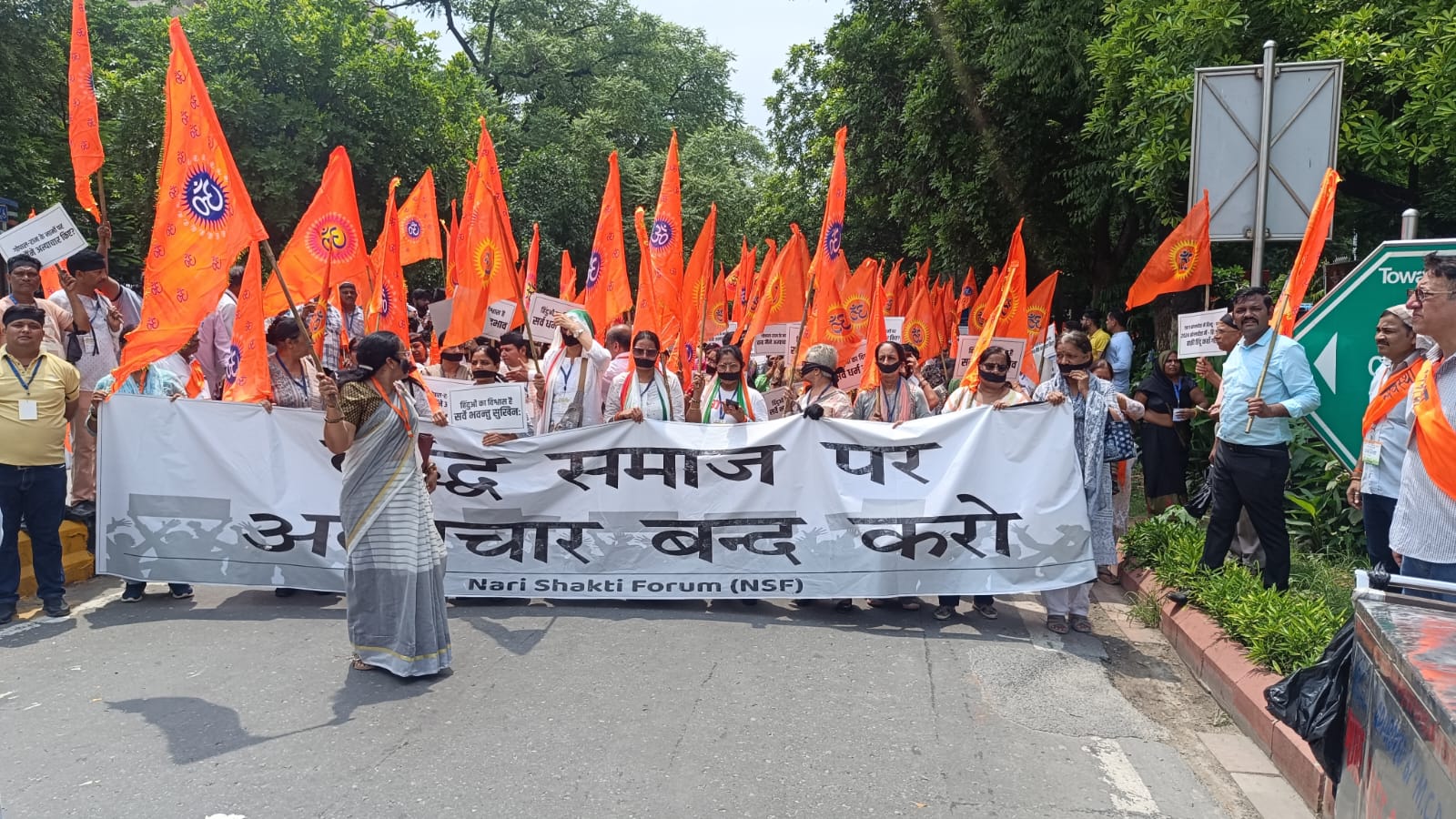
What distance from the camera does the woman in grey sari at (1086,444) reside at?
5879 mm

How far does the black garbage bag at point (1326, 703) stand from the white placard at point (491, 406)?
4266 millimetres

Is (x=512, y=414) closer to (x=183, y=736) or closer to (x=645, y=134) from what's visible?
(x=183, y=736)

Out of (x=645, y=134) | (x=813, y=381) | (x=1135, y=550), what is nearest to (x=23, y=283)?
(x=813, y=381)

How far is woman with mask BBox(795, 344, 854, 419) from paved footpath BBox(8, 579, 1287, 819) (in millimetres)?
1312

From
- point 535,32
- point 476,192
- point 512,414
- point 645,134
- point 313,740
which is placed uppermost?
point 535,32

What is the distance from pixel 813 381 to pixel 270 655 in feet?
11.4

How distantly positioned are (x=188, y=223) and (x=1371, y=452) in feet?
18.0

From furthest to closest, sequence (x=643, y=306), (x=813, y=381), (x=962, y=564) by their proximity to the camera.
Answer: (x=643, y=306) → (x=813, y=381) → (x=962, y=564)

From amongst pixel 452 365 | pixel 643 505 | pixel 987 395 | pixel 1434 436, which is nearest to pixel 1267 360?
pixel 987 395

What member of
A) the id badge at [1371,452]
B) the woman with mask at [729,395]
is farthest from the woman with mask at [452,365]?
the id badge at [1371,452]

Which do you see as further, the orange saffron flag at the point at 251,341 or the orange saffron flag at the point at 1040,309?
the orange saffron flag at the point at 1040,309

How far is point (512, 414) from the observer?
20.6 ft

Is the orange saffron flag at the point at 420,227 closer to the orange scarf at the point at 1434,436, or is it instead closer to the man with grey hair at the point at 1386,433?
the man with grey hair at the point at 1386,433

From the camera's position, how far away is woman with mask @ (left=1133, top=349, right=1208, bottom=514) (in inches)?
331
